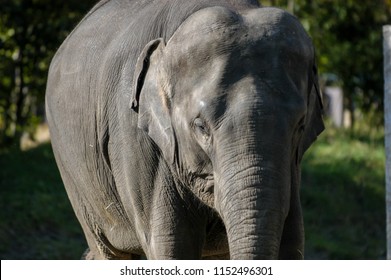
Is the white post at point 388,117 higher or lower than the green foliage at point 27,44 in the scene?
higher

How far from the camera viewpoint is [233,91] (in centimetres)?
513

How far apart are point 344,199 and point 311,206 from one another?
41 cm

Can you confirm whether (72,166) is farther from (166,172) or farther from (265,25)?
(265,25)

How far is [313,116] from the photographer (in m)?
5.64

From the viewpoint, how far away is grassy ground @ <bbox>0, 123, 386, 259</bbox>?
10180 mm

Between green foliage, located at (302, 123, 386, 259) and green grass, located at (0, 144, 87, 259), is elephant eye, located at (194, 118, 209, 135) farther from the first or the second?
green foliage, located at (302, 123, 386, 259)

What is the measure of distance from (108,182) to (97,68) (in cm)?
59

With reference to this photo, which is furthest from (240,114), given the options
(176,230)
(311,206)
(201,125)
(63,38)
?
(63,38)

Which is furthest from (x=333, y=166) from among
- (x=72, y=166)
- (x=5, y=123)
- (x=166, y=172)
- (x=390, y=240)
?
(x=166, y=172)

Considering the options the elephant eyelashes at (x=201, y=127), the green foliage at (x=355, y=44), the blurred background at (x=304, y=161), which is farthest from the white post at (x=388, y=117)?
the green foliage at (x=355, y=44)

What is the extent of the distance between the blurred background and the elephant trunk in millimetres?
4974

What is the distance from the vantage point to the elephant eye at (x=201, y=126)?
5.17 metres

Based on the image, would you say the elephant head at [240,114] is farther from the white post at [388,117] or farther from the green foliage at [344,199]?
the green foliage at [344,199]

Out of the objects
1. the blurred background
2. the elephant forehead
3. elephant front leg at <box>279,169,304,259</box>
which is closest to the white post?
the blurred background
